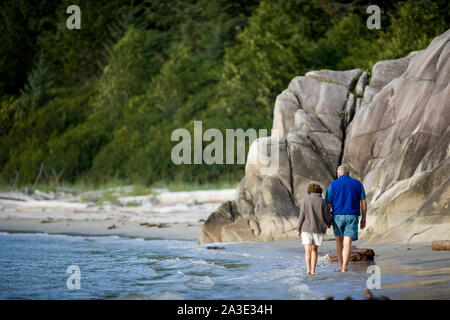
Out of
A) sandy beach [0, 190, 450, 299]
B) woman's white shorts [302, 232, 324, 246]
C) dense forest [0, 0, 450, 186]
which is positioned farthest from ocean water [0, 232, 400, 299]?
dense forest [0, 0, 450, 186]

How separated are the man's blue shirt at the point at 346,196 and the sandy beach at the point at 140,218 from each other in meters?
1.19

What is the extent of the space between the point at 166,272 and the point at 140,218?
34.0 feet

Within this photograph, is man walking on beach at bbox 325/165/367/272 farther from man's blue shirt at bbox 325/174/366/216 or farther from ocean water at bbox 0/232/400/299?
ocean water at bbox 0/232/400/299

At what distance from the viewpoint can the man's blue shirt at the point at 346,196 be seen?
373 inches

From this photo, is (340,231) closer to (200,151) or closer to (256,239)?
(256,239)

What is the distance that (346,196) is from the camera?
9.50 meters

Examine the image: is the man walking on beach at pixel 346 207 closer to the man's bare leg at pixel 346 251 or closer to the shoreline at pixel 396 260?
the man's bare leg at pixel 346 251

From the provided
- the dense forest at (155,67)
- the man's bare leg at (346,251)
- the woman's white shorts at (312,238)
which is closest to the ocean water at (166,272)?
the man's bare leg at (346,251)

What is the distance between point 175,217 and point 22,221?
542 cm

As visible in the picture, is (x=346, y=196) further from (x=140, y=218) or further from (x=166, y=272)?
(x=140, y=218)

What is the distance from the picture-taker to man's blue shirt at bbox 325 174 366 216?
9.48m

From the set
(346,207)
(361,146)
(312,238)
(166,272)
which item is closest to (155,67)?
(361,146)

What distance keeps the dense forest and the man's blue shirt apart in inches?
713

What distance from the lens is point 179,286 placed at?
9.59 m
